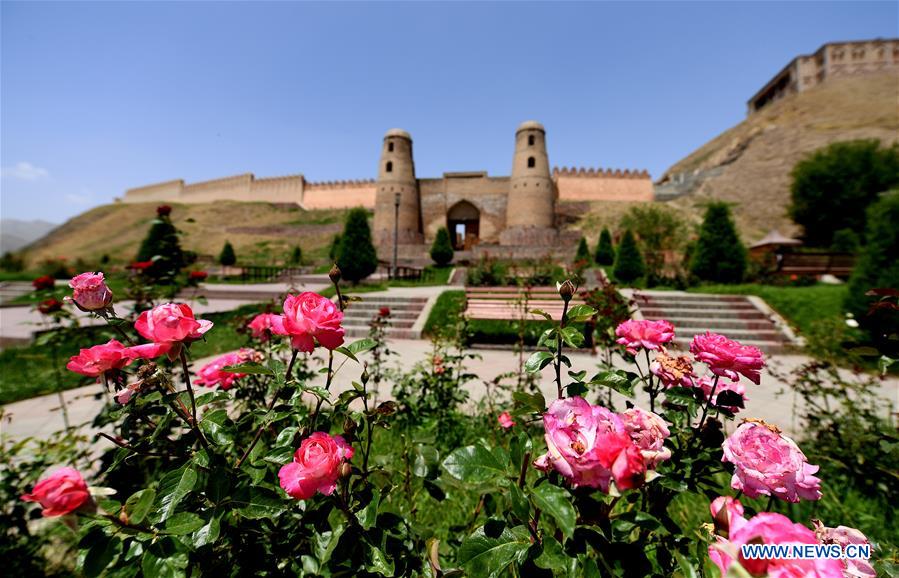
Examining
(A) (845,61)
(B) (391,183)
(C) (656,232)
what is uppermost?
(A) (845,61)

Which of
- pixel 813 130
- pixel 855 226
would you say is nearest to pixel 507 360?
pixel 855 226

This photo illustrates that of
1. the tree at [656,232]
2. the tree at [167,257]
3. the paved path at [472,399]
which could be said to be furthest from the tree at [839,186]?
the tree at [167,257]

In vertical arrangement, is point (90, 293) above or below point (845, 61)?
below

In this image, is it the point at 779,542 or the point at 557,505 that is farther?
the point at 557,505

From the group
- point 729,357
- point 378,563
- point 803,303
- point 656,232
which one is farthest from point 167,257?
point 656,232

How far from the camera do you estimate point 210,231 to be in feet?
116

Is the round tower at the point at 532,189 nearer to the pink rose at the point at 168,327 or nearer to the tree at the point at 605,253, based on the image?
the tree at the point at 605,253

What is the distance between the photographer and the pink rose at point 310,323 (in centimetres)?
75

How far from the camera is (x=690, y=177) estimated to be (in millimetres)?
39844

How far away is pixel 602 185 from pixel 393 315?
33136mm

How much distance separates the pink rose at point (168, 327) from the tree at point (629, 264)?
13.6 meters

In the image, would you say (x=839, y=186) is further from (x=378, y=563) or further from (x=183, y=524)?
(x=183, y=524)

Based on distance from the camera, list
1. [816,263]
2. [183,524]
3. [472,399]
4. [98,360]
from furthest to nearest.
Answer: [816,263] < [472,399] < [98,360] < [183,524]

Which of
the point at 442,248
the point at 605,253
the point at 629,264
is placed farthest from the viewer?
the point at 442,248
